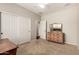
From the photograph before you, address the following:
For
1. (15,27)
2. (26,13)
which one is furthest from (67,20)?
(15,27)

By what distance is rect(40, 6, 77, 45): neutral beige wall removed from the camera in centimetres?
167

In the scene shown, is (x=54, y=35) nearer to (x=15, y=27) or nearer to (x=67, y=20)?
(x=67, y=20)

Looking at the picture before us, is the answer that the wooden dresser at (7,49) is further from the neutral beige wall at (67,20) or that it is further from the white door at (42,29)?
the neutral beige wall at (67,20)

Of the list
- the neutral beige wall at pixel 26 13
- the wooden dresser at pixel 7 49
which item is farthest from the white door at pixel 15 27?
the wooden dresser at pixel 7 49

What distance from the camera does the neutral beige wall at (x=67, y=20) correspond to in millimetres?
1673

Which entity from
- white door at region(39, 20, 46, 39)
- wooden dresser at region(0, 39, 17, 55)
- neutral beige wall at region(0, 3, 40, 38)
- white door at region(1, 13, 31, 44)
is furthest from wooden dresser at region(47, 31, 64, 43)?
wooden dresser at region(0, 39, 17, 55)

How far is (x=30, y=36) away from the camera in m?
1.66

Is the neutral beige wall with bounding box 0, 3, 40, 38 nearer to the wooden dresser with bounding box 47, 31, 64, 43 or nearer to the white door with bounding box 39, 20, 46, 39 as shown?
the white door with bounding box 39, 20, 46, 39

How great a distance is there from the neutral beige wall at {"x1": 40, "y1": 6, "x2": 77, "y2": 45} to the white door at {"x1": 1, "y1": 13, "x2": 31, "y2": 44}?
509 mm

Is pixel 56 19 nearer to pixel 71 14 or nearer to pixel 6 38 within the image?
pixel 71 14

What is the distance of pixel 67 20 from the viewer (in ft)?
6.00

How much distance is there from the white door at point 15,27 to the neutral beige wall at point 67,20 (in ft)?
1.67

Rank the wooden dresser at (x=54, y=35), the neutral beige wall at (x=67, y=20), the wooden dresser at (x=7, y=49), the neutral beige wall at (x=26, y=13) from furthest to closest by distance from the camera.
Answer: the wooden dresser at (x=54, y=35) < the neutral beige wall at (x=67, y=20) < the neutral beige wall at (x=26, y=13) < the wooden dresser at (x=7, y=49)

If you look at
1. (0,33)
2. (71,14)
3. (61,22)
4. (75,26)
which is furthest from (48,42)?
(0,33)
